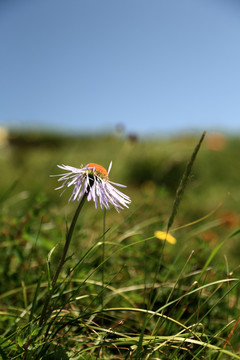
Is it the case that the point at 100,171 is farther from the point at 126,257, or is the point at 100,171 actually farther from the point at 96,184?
the point at 126,257

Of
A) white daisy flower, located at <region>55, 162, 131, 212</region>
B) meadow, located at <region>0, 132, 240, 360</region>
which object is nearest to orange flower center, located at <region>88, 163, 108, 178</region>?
white daisy flower, located at <region>55, 162, 131, 212</region>

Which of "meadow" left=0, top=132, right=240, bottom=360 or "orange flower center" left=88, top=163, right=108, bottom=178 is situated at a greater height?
"orange flower center" left=88, top=163, right=108, bottom=178

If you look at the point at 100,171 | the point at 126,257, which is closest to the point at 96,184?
the point at 100,171

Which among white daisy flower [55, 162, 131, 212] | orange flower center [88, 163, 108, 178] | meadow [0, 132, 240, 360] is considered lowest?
meadow [0, 132, 240, 360]

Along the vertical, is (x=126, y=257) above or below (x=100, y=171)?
below

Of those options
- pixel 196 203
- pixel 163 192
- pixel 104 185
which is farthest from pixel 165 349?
pixel 196 203

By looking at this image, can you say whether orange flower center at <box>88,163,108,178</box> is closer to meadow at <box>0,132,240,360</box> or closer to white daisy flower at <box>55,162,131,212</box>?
white daisy flower at <box>55,162,131,212</box>

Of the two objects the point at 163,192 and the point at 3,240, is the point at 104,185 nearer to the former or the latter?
the point at 163,192

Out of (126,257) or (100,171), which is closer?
(100,171)
